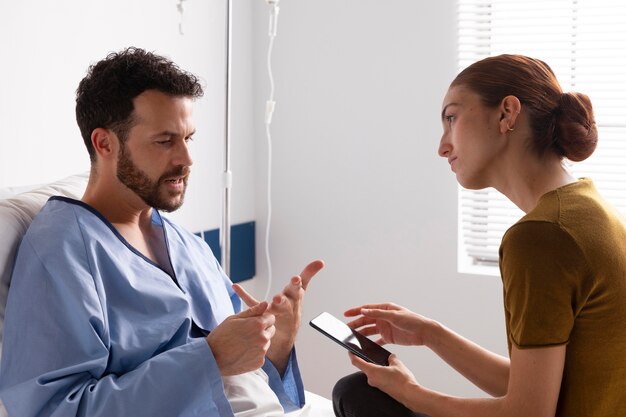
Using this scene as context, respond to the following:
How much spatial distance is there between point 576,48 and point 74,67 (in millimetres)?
1651

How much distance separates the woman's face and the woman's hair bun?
11cm

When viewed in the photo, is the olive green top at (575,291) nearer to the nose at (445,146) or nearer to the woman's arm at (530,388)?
the woman's arm at (530,388)

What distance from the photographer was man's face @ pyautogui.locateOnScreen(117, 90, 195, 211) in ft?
5.85

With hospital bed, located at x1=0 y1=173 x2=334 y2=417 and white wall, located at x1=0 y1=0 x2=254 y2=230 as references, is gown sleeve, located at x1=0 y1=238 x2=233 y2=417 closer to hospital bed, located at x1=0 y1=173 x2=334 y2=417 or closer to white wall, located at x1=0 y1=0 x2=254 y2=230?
hospital bed, located at x1=0 y1=173 x2=334 y2=417

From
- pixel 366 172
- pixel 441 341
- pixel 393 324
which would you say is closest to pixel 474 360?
pixel 441 341

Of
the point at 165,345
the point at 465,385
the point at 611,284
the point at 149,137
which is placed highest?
the point at 149,137

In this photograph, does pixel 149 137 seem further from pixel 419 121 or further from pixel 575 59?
pixel 575 59

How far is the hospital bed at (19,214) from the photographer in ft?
5.32

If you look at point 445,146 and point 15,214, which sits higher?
point 445,146

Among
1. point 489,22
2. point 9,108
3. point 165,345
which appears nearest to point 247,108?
point 489,22

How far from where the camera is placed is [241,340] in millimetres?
1589

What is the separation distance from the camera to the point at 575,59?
111 inches

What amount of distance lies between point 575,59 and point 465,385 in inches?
49.0

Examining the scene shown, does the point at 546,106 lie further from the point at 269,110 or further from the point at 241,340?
the point at 269,110
